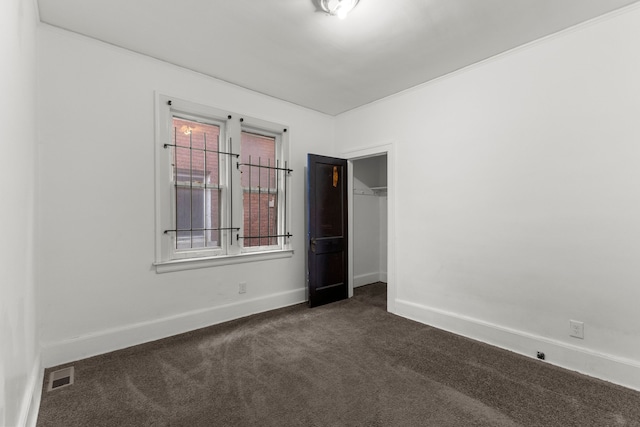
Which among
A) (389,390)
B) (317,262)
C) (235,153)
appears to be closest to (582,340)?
(389,390)

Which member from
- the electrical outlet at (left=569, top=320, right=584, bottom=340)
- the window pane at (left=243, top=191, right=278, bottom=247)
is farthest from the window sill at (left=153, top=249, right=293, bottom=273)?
the electrical outlet at (left=569, top=320, right=584, bottom=340)

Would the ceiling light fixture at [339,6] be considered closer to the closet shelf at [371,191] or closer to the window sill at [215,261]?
the window sill at [215,261]

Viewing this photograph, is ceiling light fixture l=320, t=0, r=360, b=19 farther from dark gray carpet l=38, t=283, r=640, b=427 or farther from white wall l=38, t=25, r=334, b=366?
dark gray carpet l=38, t=283, r=640, b=427

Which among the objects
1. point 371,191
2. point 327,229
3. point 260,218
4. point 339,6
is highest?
point 339,6

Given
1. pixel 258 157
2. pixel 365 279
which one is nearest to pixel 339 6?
pixel 258 157

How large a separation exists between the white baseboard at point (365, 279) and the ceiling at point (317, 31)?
3.15m

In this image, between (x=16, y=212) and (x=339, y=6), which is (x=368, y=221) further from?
(x=16, y=212)

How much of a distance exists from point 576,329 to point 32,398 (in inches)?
155

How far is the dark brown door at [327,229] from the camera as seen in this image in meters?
3.95

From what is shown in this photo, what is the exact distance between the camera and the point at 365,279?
5.14 m

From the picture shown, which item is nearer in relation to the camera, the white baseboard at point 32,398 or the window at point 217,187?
the white baseboard at point 32,398

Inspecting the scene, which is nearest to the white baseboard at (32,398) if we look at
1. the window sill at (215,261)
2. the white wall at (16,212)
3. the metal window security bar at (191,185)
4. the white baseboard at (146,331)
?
the white wall at (16,212)

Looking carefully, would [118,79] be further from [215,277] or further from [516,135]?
[516,135]

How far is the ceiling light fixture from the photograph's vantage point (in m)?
2.09
